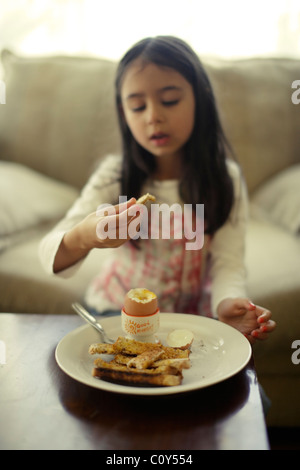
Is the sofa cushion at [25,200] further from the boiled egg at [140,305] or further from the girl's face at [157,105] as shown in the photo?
the boiled egg at [140,305]

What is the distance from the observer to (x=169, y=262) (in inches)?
40.4

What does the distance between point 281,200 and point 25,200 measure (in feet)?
2.44

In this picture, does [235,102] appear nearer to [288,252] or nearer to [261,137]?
[261,137]

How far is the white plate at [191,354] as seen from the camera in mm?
526

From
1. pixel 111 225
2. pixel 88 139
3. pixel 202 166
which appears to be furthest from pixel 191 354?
pixel 88 139

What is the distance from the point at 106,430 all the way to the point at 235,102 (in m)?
1.30

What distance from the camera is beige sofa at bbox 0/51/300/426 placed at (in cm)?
133

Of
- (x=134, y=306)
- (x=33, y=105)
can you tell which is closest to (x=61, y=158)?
(x=33, y=105)

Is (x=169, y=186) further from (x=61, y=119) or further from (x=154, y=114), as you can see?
(x=61, y=119)

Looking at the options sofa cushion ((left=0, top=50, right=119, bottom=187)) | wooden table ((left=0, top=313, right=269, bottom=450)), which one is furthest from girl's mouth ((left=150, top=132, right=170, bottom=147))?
sofa cushion ((left=0, top=50, right=119, bottom=187))

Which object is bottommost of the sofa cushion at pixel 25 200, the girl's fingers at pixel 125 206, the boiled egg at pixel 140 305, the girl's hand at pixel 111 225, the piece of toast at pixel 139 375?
the sofa cushion at pixel 25 200

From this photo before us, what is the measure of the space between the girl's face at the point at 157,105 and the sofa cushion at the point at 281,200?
51 cm

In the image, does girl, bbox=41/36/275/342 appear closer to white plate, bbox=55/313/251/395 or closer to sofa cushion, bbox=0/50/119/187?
white plate, bbox=55/313/251/395

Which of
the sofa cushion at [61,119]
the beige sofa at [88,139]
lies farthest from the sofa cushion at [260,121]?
the sofa cushion at [61,119]
